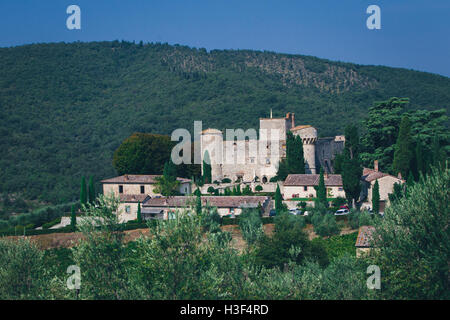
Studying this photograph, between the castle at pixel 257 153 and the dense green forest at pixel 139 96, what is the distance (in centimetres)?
1551

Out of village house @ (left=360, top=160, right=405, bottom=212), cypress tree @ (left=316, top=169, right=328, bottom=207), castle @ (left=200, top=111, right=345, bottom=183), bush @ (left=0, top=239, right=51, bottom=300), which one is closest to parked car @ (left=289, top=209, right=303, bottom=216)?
cypress tree @ (left=316, top=169, right=328, bottom=207)

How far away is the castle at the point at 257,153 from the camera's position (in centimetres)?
4497

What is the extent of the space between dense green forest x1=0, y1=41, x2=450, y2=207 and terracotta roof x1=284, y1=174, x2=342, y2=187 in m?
23.5

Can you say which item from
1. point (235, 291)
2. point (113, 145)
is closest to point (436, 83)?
point (113, 145)

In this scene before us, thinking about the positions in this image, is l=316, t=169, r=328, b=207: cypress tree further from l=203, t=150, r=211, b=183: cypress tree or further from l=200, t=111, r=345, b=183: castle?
l=203, t=150, r=211, b=183: cypress tree

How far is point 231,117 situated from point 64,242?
40.6 m

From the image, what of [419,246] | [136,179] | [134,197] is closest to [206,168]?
[136,179]

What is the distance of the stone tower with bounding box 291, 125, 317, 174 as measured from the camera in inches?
1730

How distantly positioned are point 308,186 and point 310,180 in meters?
0.60

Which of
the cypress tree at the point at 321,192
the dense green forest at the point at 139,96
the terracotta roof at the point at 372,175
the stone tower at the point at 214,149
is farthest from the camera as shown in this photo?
the dense green forest at the point at 139,96

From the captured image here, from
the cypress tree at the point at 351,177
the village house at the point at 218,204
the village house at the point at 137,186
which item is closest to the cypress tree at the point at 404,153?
the cypress tree at the point at 351,177

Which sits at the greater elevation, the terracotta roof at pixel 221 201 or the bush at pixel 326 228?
the terracotta roof at pixel 221 201

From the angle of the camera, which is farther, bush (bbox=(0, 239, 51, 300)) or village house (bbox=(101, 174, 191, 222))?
village house (bbox=(101, 174, 191, 222))

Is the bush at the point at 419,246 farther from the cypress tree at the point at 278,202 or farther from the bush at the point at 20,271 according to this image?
the cypress tree at the point at 278,202
